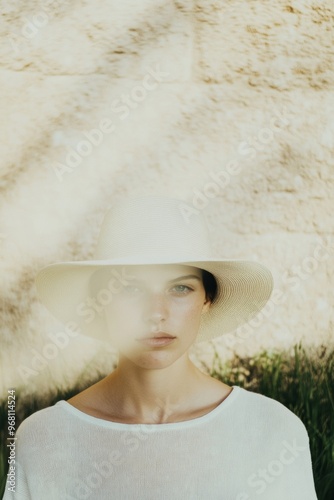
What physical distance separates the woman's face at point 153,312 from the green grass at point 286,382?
2.39ft

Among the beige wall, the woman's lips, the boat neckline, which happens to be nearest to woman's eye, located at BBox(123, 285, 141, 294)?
the woman's lips

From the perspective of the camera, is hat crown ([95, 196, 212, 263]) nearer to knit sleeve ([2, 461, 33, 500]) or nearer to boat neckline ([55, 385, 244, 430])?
boat neckline ([55, 385, 244, 430])

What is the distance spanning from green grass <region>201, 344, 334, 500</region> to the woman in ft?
1.72

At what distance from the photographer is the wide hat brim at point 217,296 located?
165 cm

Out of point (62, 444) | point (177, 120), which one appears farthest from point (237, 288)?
point (177, 120)

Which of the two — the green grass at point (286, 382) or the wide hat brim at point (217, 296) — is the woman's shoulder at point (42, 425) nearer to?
the wide hat brim at point (217, 296)

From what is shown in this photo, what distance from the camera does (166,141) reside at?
235 cm

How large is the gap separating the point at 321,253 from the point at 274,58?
25.7 inches

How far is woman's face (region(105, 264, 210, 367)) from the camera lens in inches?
60.9

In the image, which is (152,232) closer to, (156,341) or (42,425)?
(156,341)

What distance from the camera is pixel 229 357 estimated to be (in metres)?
2.33

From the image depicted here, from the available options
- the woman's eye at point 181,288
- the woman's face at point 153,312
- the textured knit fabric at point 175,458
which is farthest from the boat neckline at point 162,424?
the woman's eye at point 181,288

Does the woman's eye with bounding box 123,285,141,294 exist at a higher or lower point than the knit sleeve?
higher

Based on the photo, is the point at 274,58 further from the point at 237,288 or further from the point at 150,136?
the point at 237,288
